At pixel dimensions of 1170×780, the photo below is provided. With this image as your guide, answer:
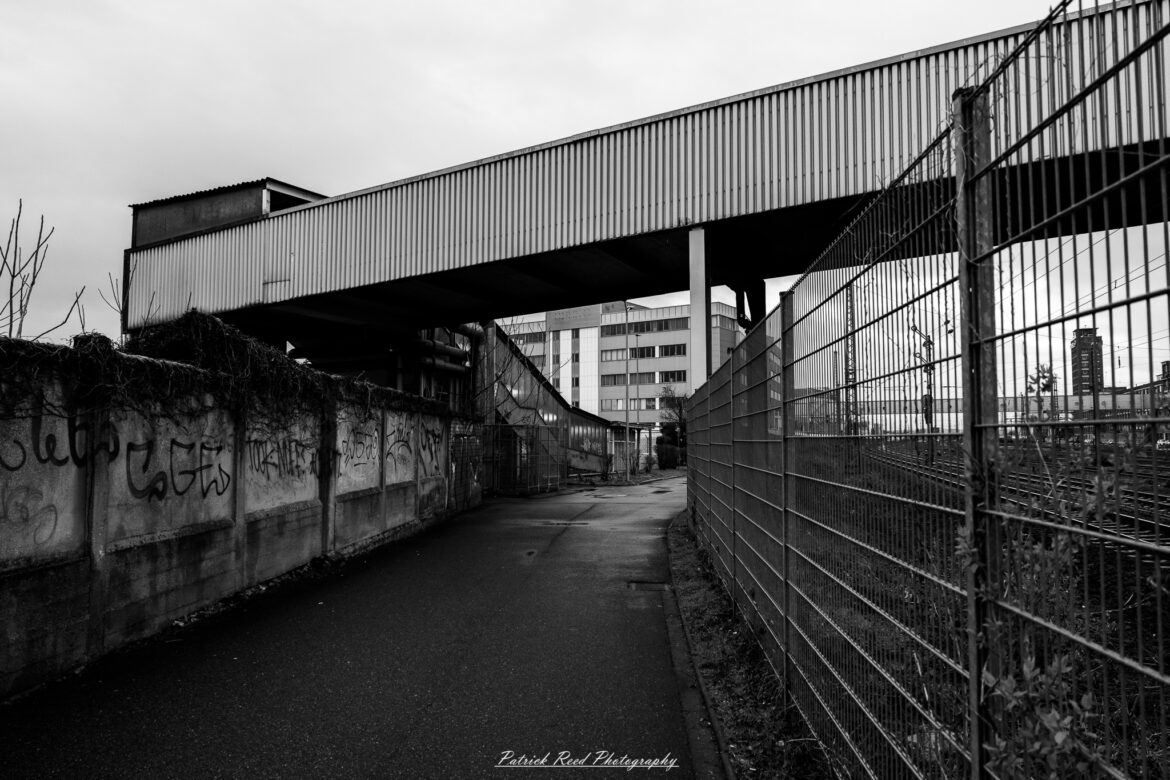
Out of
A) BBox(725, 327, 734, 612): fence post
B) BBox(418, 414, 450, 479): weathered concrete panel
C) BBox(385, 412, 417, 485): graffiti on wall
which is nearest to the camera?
BBox(725, 327, 734, 612): fence post

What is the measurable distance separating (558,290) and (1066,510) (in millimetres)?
18070

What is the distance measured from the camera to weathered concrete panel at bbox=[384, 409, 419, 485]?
13.0 meters

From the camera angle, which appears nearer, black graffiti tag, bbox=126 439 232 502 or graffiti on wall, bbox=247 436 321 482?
black graffiti tag, bbox=126 439 232 502

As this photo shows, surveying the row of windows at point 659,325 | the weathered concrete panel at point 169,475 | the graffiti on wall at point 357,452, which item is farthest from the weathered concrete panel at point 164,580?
the row of windows at point 659,325

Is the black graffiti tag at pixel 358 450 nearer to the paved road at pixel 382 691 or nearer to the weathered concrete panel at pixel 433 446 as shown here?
the weathered concrete panel at pixel 433 446

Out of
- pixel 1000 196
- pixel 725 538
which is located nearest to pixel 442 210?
pixel 725 538

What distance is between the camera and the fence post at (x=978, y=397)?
193cm

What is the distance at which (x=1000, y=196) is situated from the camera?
6.76 ft

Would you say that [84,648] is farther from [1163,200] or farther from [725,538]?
[1163,200]

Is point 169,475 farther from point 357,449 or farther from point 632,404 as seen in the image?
point 632,404

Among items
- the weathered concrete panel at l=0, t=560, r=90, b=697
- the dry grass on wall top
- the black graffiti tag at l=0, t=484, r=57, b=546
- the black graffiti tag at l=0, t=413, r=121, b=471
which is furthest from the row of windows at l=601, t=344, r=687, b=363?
the black graffiti tag at l=0, t=484, r=57, b=546

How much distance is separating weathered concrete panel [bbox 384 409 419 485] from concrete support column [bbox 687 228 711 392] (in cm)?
533

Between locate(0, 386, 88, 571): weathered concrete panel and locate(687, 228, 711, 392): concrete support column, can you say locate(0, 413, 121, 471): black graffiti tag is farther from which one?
locate(687, 228, 711, 392): concrete support column

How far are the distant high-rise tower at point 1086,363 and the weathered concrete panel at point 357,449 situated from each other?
10358 millimetres
